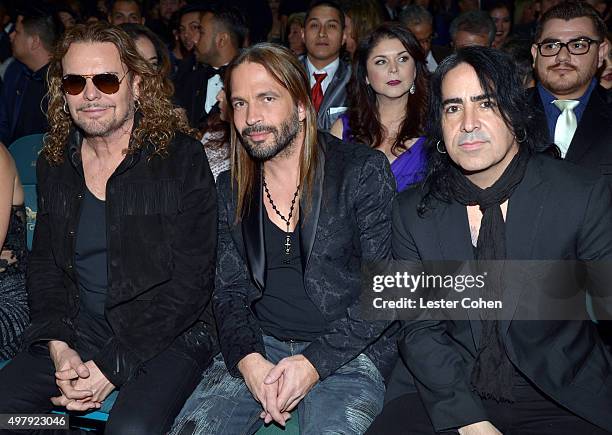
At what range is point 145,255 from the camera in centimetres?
298

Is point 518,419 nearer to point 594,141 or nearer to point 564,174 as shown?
point 564,174

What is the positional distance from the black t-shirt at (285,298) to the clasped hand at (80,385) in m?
0.65

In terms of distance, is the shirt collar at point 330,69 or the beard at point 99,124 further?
the shirt collar at point 330,69

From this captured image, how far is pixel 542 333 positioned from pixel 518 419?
29 cm

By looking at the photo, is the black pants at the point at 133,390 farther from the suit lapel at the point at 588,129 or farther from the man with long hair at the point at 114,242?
the suit lapel at the point at 588,129

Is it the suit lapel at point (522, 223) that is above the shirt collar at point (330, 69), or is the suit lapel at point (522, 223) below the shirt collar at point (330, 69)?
below

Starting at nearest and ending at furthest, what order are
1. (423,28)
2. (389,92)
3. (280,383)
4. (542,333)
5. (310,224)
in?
1. (542,333)
2. (280,383)
3. (310,224)
4. (389,92)
5. (423,28)

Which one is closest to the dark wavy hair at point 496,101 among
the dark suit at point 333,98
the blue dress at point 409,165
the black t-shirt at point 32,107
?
the blue dress at point 409,165

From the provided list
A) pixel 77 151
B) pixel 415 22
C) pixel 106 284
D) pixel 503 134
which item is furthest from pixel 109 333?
pixel 415 22

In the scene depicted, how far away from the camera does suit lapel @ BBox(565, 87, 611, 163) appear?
140 inches

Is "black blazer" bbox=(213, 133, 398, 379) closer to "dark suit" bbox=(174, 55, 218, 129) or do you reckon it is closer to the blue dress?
the blue dress

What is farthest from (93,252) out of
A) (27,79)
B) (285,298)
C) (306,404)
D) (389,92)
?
(27,79)

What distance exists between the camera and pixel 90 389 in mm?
2789

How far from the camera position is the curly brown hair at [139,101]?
10.1 ft
